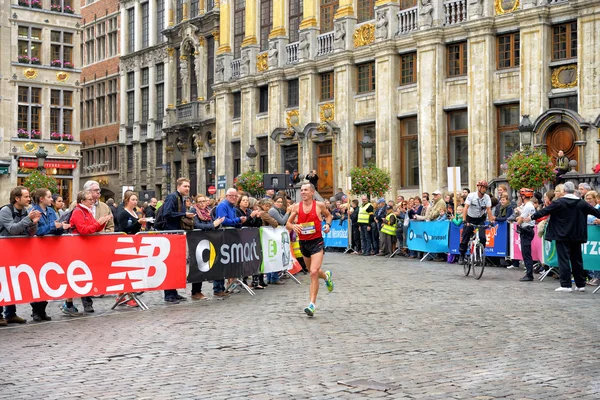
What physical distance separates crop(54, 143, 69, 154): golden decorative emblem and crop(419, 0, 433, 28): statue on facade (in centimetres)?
2764

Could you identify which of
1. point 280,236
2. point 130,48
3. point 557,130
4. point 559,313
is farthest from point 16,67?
point 559,313

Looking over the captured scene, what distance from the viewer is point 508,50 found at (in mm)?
32562

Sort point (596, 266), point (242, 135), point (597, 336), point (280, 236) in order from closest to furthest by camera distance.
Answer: point (597, 336) → point (596, 266) → point (280, 236) → point (242, 135)

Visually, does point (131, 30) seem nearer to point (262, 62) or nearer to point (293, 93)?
point (262, 62)

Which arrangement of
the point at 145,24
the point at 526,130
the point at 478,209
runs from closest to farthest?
1. the point at 478,209
2. the point at 526,130
3. the point at 145,24

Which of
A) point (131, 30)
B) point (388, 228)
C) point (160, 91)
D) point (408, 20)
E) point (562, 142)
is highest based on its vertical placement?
point (131, 30)

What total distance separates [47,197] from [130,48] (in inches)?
1972

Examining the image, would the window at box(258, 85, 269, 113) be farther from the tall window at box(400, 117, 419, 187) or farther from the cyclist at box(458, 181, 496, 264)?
the cyclist at box(458, 181, 496, 264)

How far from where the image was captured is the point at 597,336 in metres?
10.5

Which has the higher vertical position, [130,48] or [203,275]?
[130,48]

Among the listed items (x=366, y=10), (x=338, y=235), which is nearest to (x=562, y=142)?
(x=338, y=235)

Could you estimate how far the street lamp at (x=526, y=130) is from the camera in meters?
30.2

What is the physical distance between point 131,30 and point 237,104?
56.4 ft

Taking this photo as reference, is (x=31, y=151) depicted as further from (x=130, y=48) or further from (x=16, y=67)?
(x=130, y=48)
